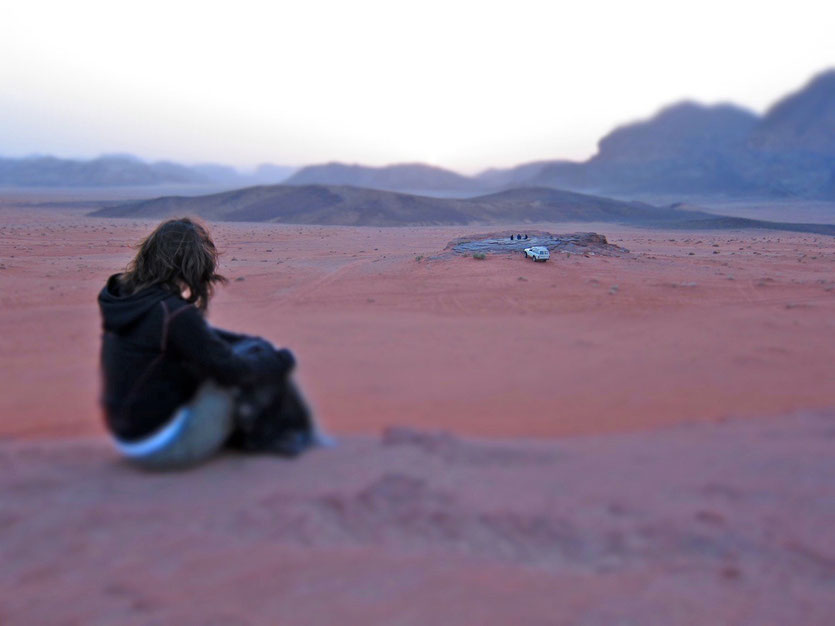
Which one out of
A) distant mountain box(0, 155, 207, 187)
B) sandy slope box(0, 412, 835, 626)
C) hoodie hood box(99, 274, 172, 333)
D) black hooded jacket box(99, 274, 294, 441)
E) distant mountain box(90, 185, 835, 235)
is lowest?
sandy slope box(0, 412, 835, 626)

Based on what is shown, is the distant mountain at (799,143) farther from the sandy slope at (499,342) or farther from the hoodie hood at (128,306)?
the hoodie hood at (128,306)

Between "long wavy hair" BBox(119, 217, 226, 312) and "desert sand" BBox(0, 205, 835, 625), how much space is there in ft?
3.39

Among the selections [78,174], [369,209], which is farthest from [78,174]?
[369,209]

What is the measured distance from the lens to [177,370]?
3.57 meters

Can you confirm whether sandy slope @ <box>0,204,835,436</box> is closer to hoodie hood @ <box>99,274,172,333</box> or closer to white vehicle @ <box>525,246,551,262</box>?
white vehicle @ <box>525,246,551,262</box>

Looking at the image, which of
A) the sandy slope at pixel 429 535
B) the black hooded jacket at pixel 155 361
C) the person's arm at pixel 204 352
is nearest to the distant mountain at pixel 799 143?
the sandy slope at pixel 429 535

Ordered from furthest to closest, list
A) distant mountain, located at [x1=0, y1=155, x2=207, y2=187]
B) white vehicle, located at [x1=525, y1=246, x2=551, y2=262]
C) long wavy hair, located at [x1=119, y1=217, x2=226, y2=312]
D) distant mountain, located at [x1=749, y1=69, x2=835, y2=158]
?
distant mountain, located at [x1=0, y1=155, x2=207, y2=187]
distant mountain, located at [x1=749, y1=69, x2=835, y2=158]
white vehicle, located at [x1=525, y1=246, x2=551, y2=262]
long wavy hair, located at [x1=119, y1=217, x2=226, y2=312]

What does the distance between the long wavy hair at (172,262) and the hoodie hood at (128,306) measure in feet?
0.24

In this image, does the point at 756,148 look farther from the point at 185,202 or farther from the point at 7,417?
the point at 7,417

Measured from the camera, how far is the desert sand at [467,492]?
2.74 metres

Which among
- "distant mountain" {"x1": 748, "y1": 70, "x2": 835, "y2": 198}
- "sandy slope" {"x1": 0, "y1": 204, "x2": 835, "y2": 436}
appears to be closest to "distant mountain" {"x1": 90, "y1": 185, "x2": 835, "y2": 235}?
"sandy slope" {"x1": 0, "y1": 204, "x2": 835, "y2": 436}

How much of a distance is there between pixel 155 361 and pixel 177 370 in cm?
12

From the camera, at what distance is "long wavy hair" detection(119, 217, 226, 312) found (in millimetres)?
3699

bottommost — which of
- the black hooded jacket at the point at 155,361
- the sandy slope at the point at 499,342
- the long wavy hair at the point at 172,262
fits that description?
the sandy slope at the point at 499,342
